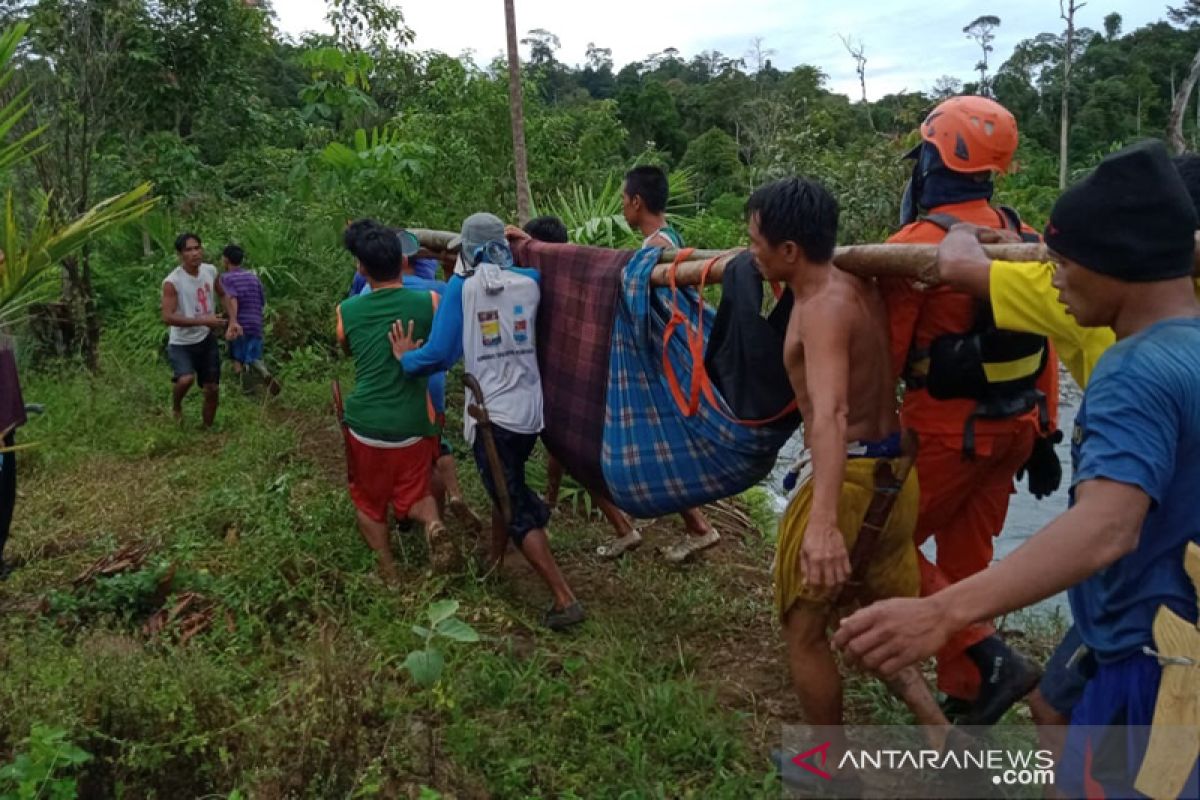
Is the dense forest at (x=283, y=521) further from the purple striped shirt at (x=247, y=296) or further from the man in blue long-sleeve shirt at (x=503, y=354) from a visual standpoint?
the purple striped shirt at (x=247, y=296)

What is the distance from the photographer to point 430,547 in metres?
4.06

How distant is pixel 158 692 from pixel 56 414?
513 centimetres

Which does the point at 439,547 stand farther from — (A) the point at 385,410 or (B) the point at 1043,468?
(B) the point at 1043,468

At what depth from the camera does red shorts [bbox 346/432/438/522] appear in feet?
13.4

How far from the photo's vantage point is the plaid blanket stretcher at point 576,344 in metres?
3.59

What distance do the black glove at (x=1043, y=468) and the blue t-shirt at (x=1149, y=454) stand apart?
1.45 meters

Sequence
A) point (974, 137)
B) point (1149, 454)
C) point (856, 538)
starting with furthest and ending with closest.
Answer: point (974, 137), point (856, 538), point (1149, 454)

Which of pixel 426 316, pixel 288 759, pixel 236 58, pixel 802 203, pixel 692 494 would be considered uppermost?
pixel 236 58

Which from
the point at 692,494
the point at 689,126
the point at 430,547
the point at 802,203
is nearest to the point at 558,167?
the point at 430,547

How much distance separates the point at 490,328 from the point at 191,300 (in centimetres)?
384

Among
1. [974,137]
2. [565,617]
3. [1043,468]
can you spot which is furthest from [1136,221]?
[565,617]

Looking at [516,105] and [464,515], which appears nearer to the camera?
[464,515]

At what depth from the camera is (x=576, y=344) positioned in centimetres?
371

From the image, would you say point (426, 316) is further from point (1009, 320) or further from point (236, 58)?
point (236, 58)
